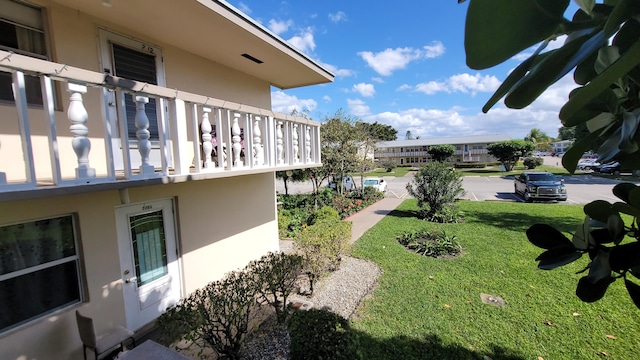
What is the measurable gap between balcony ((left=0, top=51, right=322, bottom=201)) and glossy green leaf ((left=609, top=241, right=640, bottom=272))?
381 cm

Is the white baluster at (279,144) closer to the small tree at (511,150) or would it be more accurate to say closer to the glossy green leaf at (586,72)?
the glossy green leaf at (586,72)

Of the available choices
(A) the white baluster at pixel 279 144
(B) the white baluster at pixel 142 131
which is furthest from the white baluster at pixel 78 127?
(A) the white baluster at pixel 279 144

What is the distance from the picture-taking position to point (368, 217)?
43.3 ft

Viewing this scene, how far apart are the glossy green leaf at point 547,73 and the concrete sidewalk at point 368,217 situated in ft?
29.4

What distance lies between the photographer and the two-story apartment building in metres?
50.3

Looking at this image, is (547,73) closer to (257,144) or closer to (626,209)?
(626,209)

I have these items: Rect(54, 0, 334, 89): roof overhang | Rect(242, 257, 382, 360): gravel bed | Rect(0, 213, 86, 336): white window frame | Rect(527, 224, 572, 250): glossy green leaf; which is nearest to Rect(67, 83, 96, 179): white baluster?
Rect(0, 213, 86, 336): white window frame

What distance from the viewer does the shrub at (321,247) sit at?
5754 millimetres

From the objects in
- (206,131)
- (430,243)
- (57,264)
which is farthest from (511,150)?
(57,264)

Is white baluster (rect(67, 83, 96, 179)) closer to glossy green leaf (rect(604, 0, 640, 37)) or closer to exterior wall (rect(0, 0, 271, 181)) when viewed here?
exterior wall (rect(0, 0, 271, 181))

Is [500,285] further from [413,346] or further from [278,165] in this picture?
[278,165]

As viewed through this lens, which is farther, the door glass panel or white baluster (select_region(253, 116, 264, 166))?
white baluster (select_region(253, 116, 264, 166))

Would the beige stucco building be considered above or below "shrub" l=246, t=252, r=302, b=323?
above

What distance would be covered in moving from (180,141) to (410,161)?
184 feet
